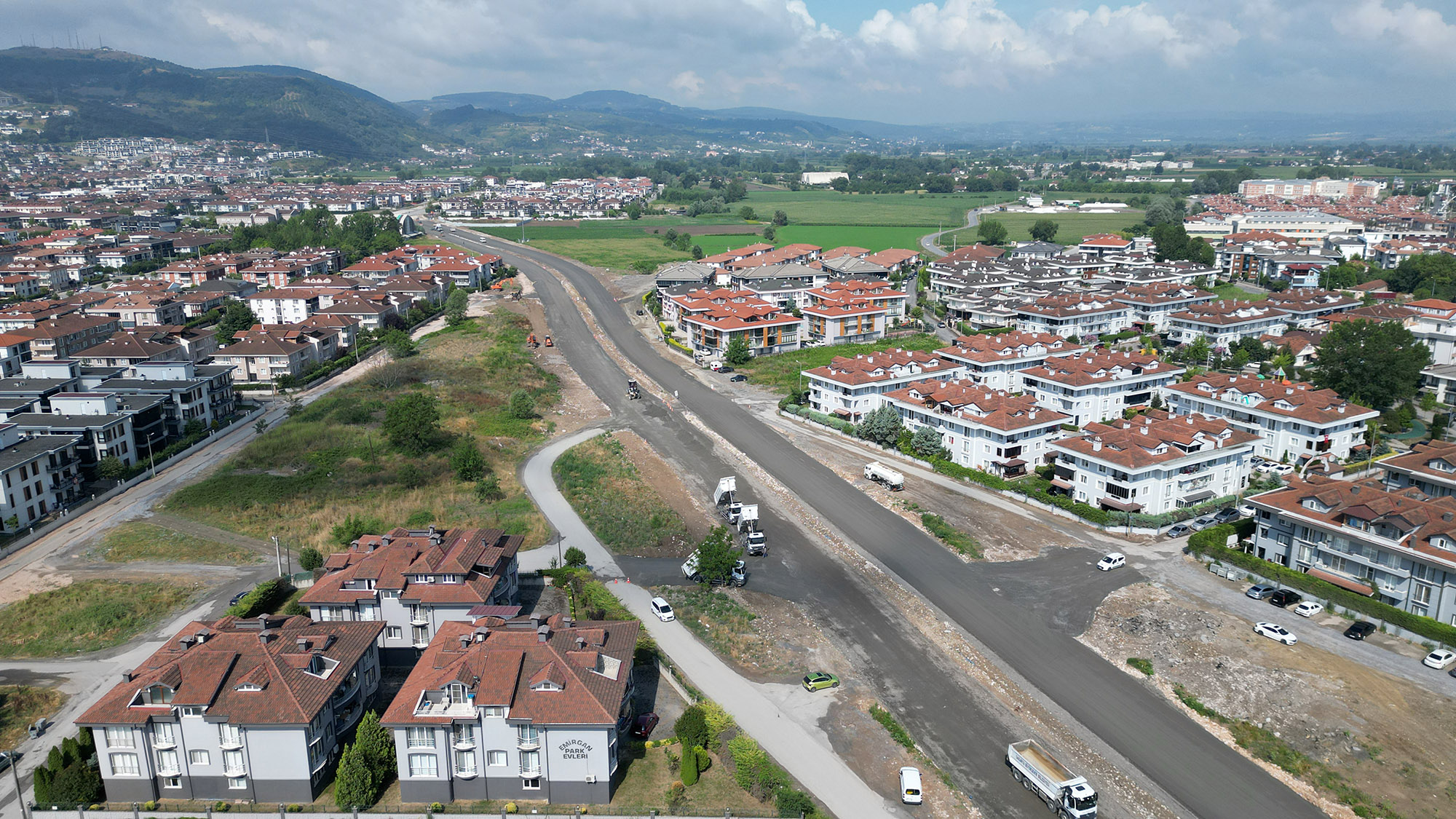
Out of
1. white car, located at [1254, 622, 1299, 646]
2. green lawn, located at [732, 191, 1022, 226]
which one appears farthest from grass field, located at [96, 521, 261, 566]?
green lawn, located at [732, 191, 1022, 226]

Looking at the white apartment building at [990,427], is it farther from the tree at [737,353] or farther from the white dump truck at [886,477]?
the tree at [737,353]

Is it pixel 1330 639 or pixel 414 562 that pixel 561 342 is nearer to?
pixel 414 562

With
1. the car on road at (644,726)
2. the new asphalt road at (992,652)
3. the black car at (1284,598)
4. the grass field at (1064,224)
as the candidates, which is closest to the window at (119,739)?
the car on road at (644,726)

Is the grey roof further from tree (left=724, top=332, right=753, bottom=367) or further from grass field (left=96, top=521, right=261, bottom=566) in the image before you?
tree (left=724, top=332, right=753, bottom=367)

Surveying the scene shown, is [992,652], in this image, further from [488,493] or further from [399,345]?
[399,345]

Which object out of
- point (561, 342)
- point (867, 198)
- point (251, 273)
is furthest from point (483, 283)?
point (867, 198)

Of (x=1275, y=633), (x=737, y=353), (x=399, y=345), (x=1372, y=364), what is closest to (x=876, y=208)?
(x=737, y=353)

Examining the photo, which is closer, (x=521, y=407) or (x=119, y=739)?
(x=119, y=739)
